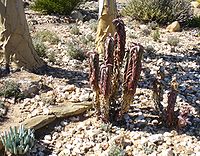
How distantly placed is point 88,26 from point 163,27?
175 cm

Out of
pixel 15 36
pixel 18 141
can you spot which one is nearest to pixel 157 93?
pixel 18 141

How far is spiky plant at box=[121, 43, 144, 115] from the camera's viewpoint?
4.73m

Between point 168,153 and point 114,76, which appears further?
point 114,76

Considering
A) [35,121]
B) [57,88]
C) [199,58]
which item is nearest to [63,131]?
[35,121]

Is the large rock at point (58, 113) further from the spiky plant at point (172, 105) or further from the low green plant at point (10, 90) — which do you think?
the spiky plant at point (172, 105)

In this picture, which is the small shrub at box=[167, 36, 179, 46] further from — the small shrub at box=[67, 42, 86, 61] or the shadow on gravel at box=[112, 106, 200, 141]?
the shadow on gravel at box=[112, 106, 200, 141]

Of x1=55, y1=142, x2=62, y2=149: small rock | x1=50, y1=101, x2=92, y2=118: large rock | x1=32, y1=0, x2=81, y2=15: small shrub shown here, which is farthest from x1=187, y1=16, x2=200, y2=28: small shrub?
x1=55, y1=142, x2=62, y2=149: small rock

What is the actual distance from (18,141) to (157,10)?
233 inches

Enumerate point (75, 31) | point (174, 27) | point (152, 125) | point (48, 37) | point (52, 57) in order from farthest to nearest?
point (174, 27)
point (75, 31)
point (48, 37)
point (52, 57)
point (152, 125)

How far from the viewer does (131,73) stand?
16.0 feet

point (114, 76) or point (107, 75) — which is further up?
point (107, 75)

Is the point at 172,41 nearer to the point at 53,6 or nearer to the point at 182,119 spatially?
the point at 53,6

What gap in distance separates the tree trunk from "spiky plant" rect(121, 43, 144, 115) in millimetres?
1845

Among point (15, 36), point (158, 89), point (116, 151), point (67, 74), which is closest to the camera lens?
point (116, 151)
